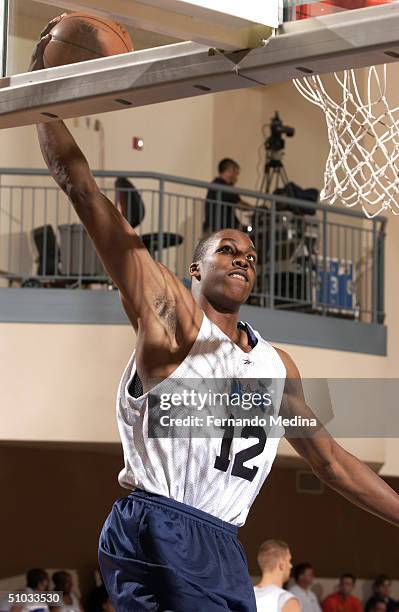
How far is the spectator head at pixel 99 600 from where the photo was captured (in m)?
11.6

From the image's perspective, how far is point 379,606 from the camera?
41.9 ft

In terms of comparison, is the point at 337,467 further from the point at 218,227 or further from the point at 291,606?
the point at 218,227

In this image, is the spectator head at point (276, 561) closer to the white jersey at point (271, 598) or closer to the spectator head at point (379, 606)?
the white jersey at point (271, 598)

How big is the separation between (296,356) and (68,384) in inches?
76.8

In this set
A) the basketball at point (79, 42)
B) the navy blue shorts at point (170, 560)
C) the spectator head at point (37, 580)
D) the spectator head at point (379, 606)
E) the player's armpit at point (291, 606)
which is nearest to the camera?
the navy blue shorts at point (170, 560)

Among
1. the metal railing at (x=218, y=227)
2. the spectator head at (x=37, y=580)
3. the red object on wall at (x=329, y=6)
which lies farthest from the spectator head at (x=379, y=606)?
the red object on wall at (x=329, y=6)

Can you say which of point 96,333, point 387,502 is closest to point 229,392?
point 387,502

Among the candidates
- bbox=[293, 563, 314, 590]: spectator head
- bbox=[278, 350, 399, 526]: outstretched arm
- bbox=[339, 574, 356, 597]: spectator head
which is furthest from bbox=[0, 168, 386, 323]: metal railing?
bbox=[278, 350, 399, 526]: outstretched arm

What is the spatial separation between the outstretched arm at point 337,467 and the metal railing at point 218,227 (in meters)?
5.91

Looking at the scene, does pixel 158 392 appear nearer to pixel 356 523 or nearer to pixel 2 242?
pixel 2 242

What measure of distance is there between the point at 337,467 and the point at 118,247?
3.72 ft

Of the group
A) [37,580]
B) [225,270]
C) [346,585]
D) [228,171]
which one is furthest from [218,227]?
[225,270]

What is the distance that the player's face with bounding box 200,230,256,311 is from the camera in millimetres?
3877

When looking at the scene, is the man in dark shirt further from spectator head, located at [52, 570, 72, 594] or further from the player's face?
the player's face
